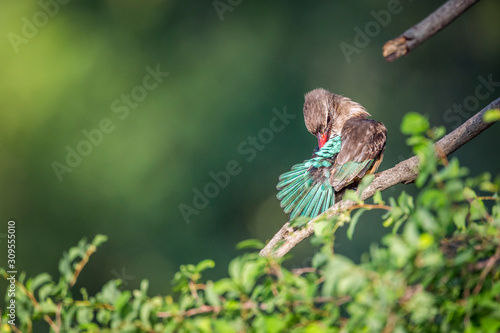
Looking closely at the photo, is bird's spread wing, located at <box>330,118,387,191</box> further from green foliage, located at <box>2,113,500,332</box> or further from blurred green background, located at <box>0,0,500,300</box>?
blurred green background, located at <box>0,0,500,300</box>

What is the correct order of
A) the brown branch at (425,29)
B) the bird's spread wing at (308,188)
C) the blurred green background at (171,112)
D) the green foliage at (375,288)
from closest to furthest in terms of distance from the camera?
the green foliage at (375,288)
the brown branch at (425,29)
the bird's spread wing at (308,188)
the blurred green background at (171,112)

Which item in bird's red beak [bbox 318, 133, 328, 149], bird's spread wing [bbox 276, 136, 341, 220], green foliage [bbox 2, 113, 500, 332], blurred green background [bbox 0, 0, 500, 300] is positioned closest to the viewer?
green foliage [bbox 2, 113, 500, 332]

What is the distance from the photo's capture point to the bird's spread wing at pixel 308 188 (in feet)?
8.73

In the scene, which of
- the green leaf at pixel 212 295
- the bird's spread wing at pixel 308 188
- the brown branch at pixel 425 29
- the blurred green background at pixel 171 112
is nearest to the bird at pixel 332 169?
the bird's spread wing at pixel 308 188

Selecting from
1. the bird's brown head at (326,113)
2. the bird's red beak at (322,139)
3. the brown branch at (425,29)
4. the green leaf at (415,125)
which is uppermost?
the bird's brown head at (326,113)

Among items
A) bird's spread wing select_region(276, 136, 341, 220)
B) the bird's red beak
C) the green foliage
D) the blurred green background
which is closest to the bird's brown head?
the bird's red beak

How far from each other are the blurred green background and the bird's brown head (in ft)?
6.63

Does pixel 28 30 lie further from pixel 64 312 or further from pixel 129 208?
pixel 64 312

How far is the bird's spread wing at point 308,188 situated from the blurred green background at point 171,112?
248 centimetres

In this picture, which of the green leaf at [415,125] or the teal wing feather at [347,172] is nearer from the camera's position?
the green leaf at [415,125]

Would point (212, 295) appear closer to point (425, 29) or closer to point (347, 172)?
point (425, 29)

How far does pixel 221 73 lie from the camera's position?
5.47 meters

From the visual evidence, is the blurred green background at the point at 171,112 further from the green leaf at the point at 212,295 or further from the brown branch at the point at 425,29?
the green leaf at the point at 212,295

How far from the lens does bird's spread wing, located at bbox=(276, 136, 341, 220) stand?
266 cm
